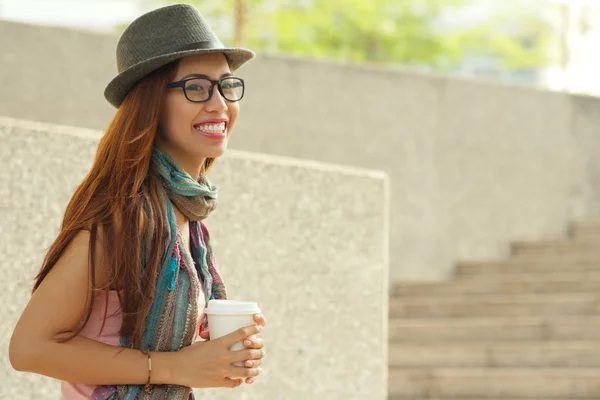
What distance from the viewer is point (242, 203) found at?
4117 millimetres

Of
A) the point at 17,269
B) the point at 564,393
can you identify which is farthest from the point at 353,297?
the point at 564,393

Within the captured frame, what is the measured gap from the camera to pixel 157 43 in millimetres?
2254

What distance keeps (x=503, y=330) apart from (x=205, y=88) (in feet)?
19.5

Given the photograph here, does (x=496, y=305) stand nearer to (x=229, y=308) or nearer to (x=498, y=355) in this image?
(x=498, y=355)

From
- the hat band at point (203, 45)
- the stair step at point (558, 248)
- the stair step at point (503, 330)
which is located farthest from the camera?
the stair step at point (558, 248)

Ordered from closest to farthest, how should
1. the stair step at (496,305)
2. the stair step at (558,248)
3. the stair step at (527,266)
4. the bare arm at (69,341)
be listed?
1. the bare arm at (69,341)
2. the stair step at (496,305)
3. the stair step at (527,266)
4. the stair step at (558,248)

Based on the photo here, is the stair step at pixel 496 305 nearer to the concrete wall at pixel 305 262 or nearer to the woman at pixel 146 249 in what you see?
the concrete wall at pixel 305 262

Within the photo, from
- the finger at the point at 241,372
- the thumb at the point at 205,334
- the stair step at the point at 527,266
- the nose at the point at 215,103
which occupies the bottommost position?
the finger at the point at 241,372

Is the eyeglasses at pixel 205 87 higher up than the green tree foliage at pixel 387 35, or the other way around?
the green tree foliage at pixel 387 35

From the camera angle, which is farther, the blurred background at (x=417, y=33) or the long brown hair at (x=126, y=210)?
the blurred background at (x=417, y=33)

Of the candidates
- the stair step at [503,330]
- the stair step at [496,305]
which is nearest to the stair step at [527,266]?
the stair step at [496,305]

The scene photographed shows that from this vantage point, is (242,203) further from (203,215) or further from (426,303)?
(426,303)

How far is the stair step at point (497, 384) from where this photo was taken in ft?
22.2

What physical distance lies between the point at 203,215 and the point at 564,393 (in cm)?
501
